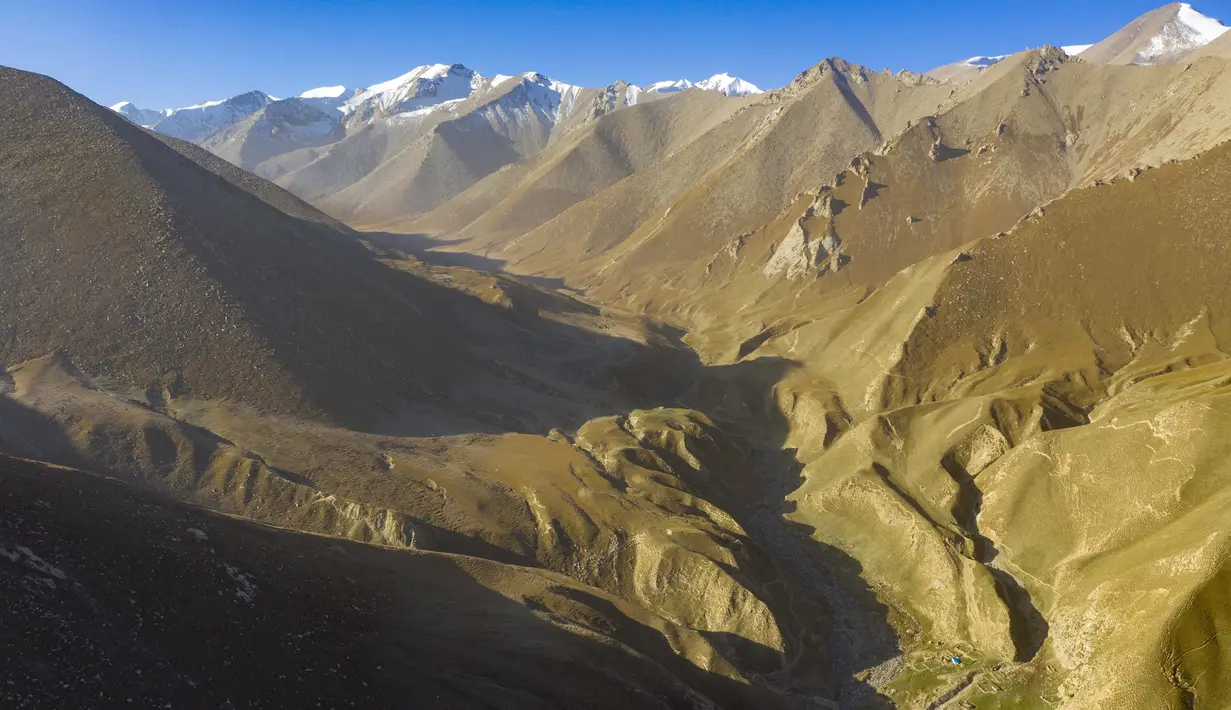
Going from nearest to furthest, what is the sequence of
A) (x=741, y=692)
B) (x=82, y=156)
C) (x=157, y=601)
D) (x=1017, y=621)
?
(x=157, y=601) < (x=741, y=692) < (x=1017, y=621) < (x=82, y=156)

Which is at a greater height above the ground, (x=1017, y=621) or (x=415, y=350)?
(x=415, y=350)

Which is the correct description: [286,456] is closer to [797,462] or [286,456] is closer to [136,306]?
[136,306]

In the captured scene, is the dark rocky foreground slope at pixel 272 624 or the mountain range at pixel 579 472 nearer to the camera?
the dark rocky foreground slope at pixel 272 624

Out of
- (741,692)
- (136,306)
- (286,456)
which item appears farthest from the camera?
(136,306)

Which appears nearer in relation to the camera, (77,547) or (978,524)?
(77,547)

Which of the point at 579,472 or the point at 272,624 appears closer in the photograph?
the point at 272,624

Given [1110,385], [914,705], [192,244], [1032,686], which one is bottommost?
[914,705]

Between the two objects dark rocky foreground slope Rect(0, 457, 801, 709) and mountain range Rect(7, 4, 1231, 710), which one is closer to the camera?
dark rocky foreground slope Rect(0, 457, 801, 709)

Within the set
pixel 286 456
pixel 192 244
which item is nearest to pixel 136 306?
pixel 192 244
